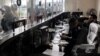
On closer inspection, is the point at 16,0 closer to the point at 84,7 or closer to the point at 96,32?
the point at 96,32

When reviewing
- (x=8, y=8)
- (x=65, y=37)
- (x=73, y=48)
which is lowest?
(x=73, y=48)

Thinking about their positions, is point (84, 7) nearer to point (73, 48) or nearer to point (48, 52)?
point (73, 48)

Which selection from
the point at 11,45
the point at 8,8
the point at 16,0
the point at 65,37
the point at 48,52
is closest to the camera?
the point at 11,45

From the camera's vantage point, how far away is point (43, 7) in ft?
15.9

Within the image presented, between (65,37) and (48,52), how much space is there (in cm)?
100

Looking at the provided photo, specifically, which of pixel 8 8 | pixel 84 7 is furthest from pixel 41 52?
pixel 84 7

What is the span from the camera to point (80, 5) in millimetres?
8711

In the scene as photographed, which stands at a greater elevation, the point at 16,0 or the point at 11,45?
the point at 16,0

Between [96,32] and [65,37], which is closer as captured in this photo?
[96,32]

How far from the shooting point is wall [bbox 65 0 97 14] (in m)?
8.43

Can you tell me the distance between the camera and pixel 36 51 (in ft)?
11.5

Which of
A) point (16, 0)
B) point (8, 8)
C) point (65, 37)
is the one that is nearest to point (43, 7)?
point (65, 37)

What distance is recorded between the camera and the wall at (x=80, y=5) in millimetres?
8431

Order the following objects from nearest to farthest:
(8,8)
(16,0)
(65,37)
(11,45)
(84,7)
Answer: (11,45) < (8,8) < (16,0) < (65,37) < (84,7)
